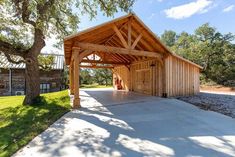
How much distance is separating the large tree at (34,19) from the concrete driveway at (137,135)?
16.3 feet

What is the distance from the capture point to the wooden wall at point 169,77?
12.8 meters

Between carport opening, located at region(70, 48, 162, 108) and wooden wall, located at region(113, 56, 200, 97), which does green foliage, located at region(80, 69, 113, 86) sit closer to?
carport opening, located at region(70, 48, 162, 108)

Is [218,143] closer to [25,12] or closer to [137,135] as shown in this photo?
[137,135]

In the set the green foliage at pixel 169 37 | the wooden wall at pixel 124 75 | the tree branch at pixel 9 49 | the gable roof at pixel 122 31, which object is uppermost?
the green foliage at pixel 169 37

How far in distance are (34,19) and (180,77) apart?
32.7ft

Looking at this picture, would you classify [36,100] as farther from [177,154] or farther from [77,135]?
[177,154]

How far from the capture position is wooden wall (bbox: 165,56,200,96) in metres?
12.8

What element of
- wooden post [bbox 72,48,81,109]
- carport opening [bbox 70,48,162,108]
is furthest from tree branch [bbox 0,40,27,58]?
wooden post [bbox 72,48,81,109]

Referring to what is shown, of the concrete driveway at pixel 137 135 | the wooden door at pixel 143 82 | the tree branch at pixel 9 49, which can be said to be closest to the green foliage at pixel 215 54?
the wooden door at pixel 143 82

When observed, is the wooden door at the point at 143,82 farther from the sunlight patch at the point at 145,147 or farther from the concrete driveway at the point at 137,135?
the sunlight patch at the point at 145,147

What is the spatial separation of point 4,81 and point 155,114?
19163mm

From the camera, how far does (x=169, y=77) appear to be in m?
12.8

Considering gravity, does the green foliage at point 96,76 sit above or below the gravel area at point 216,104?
above

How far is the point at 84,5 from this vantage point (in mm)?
13047
